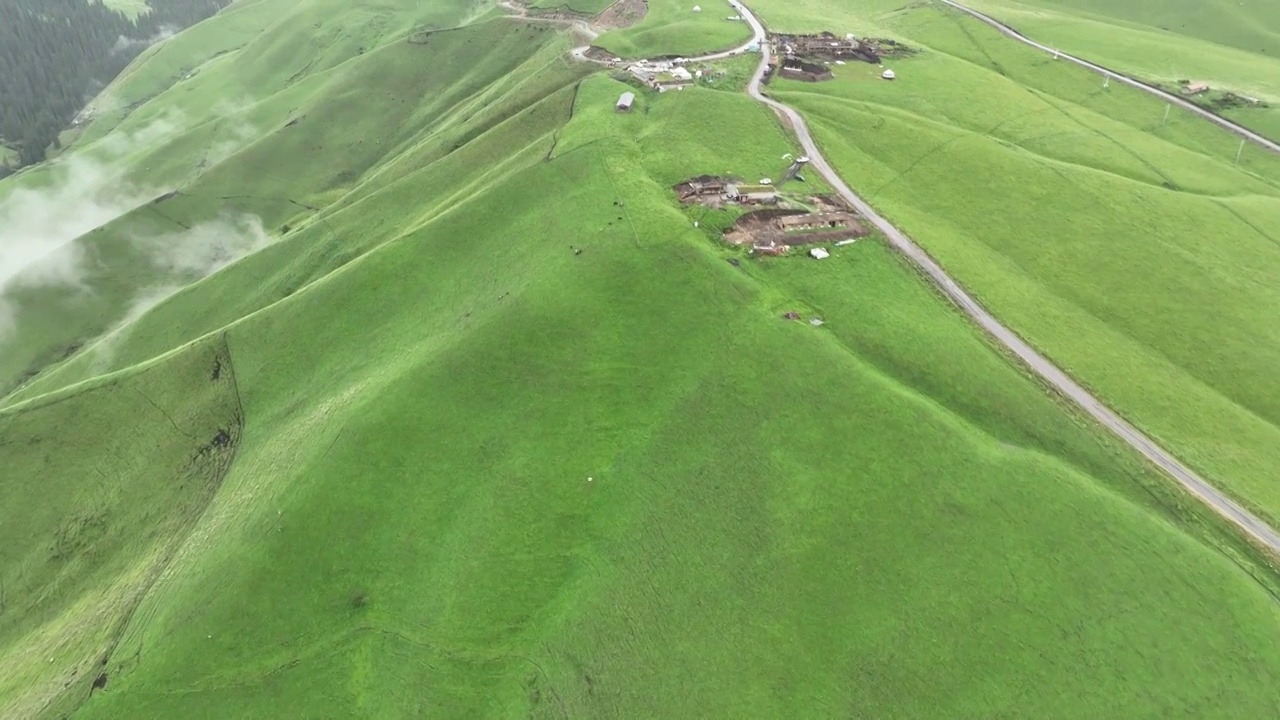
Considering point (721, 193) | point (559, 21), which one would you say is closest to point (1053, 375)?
point (721, 193)

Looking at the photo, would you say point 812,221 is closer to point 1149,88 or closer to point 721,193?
point 721,193

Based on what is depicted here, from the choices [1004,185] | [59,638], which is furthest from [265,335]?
[1004,185]

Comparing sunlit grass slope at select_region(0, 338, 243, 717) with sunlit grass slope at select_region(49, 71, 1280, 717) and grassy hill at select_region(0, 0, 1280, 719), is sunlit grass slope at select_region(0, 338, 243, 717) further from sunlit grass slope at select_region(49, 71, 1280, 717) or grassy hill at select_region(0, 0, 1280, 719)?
sunlit grass slope at select_region(49, 71, 1280, 717)

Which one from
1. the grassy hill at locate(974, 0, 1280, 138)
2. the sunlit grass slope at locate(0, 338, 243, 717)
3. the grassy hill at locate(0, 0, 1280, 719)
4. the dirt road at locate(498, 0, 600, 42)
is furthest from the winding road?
the sunlit grass slope at locate(0, 338, 243, 717)

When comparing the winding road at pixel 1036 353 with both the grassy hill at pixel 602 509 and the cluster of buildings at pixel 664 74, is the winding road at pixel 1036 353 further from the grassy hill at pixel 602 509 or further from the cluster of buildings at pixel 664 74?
the cluster of buildings at pixel 664 74

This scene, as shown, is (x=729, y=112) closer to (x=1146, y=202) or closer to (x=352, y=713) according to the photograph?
(x=1146, y=202)

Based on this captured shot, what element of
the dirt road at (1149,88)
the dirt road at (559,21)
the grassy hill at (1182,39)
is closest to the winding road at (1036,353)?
the dirt road at (1149,88)
